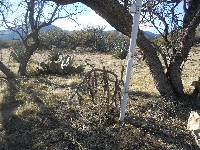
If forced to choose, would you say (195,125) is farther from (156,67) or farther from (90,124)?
(156,67)

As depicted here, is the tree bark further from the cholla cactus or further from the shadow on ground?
the cholla cactus

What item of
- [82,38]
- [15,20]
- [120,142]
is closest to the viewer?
[120,142]

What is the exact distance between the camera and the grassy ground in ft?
19.3

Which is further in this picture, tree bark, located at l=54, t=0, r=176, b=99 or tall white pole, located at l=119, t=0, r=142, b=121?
tree bark, located at l=54, t=0, r=176, b=99

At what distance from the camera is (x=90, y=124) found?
6371 millimetres

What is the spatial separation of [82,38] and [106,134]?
18.5 m

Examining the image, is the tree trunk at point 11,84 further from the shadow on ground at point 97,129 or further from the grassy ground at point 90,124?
the shadow on ground at point 97,129

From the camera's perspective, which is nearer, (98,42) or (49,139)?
(49,139)

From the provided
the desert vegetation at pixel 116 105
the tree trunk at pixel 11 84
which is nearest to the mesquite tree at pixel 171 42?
the desert vegetation at pixel 116 105

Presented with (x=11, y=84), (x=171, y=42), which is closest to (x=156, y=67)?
(x=171, y=42)

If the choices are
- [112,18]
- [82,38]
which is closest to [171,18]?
[112,18]

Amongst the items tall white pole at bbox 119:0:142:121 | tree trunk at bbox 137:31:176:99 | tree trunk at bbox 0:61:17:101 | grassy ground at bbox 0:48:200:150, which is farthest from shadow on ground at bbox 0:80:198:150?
tree trunk at bbox 0:61:17:101

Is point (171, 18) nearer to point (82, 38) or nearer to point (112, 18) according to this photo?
point (112, 18)

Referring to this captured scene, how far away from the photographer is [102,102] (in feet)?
23.5
